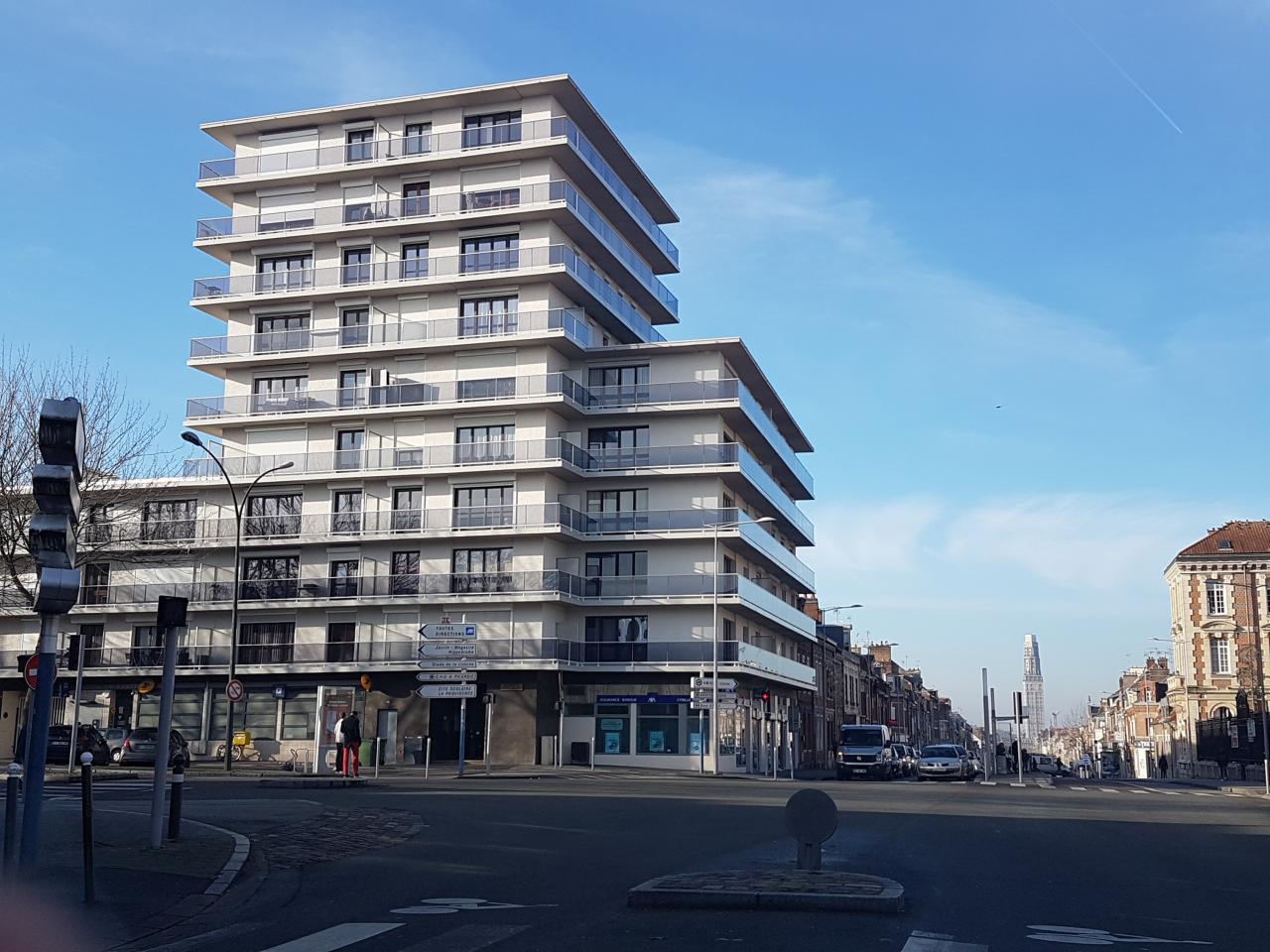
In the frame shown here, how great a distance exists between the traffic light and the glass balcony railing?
42968mm

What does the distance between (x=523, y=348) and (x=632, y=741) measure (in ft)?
56.0

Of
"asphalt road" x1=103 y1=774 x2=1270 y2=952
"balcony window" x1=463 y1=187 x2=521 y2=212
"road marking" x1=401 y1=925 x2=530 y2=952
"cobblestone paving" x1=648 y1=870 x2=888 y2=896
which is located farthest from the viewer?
"balcony window" x1=463 y1=187 x2=521 y2=212

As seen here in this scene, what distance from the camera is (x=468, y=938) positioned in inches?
338

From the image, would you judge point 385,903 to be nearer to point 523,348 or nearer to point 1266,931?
point 1266,931

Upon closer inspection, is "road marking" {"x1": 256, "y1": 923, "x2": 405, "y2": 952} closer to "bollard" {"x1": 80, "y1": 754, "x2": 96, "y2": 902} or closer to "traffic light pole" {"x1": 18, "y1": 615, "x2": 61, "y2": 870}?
"traffic light pole" {"x1": 18, "y1": 615, "x2": 61, "y2": 870}

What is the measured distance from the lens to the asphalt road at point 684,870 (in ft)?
28.8

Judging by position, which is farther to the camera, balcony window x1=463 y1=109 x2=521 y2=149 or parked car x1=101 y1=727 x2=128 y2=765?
balcony window x1=463 y1=109 x2=521 y2=149

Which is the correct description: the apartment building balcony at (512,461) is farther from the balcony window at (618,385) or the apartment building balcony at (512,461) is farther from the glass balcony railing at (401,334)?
the glass balcony railing at (401,334)

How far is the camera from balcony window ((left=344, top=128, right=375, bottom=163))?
55844mm

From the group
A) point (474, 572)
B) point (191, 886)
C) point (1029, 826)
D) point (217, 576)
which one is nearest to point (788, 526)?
point (474, 572)

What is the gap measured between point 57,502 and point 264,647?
47.4 m

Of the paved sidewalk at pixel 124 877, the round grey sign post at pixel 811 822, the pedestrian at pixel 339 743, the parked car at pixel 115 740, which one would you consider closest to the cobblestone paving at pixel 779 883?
the round grey sign post at pixel 811 822

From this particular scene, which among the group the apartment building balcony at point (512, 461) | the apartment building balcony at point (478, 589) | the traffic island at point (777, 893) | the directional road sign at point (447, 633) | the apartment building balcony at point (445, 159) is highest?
the apartment building balcony at point (445, 159)

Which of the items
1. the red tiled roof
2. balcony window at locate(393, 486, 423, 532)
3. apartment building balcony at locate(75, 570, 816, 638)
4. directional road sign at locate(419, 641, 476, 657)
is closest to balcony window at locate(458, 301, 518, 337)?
balcony window at locate(393, 486, 423, 532)
